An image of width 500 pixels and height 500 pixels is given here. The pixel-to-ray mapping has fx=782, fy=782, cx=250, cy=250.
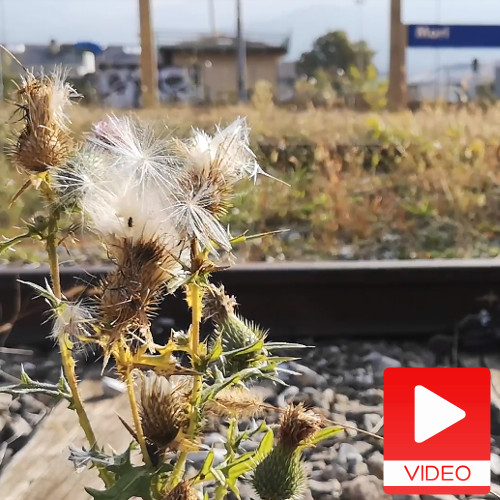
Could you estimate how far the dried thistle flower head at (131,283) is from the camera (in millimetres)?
817

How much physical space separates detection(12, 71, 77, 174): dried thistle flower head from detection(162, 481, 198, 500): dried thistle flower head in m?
0.41

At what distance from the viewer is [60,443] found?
1.97m

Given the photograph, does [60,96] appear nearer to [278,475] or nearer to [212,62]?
[278,475]

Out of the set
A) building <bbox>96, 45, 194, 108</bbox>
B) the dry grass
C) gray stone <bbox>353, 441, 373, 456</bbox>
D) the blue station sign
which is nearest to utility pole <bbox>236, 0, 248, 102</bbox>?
building <bbox>96, 45, 194, 108</bbox>

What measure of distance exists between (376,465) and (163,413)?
1058mm

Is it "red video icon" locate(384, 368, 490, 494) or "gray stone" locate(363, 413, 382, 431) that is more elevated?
"red video icon" locate(384, 368, 490, 494)

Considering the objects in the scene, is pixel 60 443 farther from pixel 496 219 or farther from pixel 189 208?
pixel 496 219

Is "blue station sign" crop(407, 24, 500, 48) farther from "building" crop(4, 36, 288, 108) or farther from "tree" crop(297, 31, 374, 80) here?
"tree" crop(297, 31, 374, 80)

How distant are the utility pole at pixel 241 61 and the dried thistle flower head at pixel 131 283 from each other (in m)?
7.30

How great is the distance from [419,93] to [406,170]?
293 cm

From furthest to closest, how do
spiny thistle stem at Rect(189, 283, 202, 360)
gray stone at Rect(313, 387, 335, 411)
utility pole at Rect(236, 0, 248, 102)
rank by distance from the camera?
1. utility pole at Rect(236, 0, 248, 102)
2. gray stone at Rect(313, 387, 335, 411)
3. spiny thistle stem at Rect(189, 283, 202, 360)

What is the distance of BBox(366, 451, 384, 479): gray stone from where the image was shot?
1846 millimetres

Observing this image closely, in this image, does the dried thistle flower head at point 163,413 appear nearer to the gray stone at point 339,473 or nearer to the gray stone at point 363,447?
the gray stone at point 339,473

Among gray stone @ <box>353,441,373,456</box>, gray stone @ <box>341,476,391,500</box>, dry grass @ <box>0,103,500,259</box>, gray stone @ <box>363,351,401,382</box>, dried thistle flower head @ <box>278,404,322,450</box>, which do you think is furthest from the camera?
dry grass @ <box>0,103,500,259</box>
